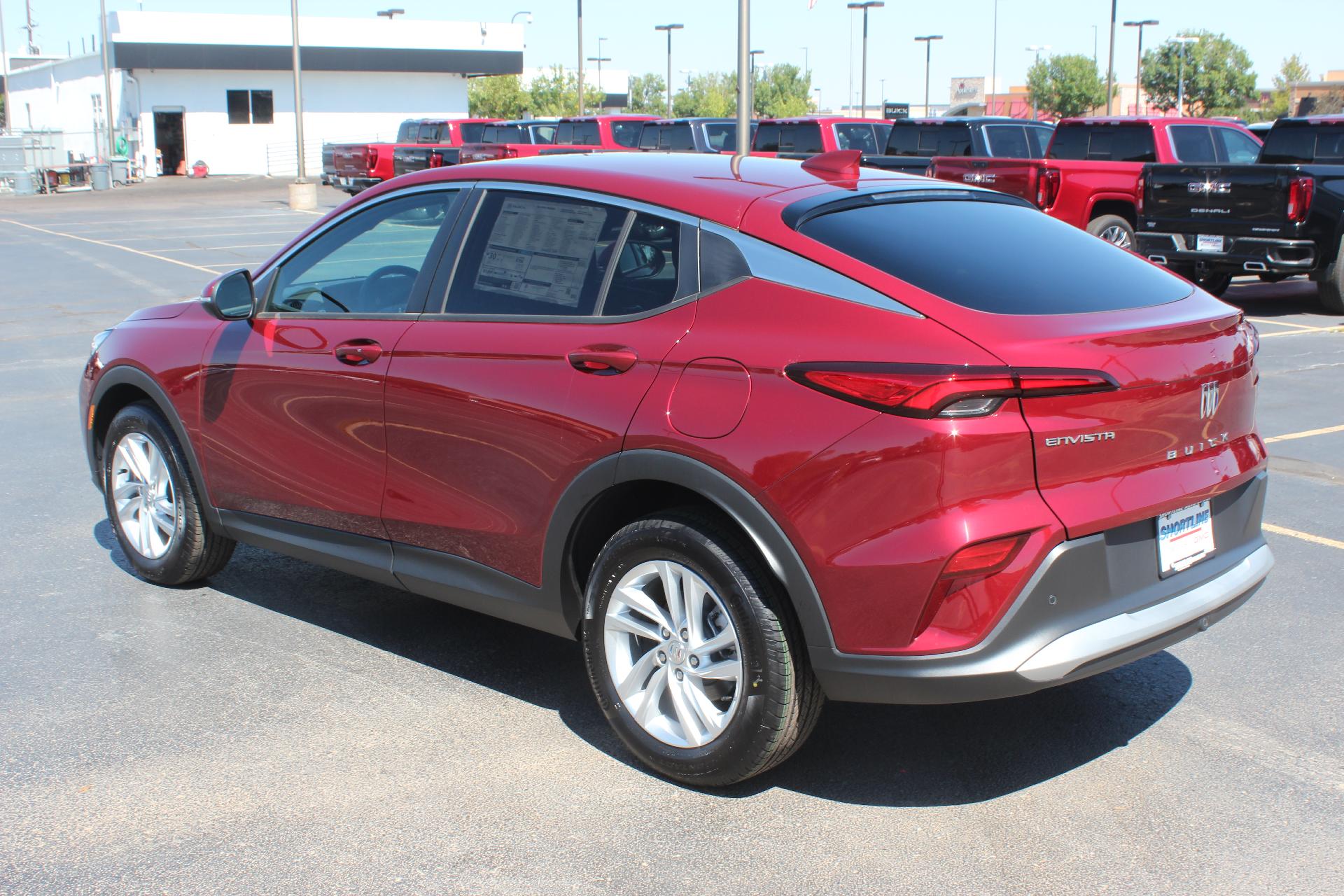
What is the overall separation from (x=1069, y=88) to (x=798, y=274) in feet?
296

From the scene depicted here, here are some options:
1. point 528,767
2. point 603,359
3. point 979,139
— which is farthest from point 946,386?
point 979,139

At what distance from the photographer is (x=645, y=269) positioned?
13.0ft

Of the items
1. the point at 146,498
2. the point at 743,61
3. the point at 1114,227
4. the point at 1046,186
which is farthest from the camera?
the point at 1046,186

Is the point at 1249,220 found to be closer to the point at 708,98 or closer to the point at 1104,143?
the point at 1104,143

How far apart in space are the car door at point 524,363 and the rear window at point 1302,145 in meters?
14.6

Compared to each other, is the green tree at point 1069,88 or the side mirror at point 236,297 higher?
the green tree at point 1069,88

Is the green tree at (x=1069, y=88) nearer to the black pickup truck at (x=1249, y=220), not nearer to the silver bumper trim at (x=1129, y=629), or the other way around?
the black pickup truck at (x=1249, y=220)

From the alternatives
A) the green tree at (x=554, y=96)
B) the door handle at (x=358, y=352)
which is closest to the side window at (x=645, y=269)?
the door handle at (x=358, y=352)

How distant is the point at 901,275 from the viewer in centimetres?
361

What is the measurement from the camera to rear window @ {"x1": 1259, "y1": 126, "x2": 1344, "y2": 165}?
1614 centimetres

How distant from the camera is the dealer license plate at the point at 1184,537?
364 cm

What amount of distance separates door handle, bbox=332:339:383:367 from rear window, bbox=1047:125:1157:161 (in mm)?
14551

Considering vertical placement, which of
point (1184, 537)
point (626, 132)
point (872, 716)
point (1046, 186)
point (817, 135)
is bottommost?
point (872, 716)

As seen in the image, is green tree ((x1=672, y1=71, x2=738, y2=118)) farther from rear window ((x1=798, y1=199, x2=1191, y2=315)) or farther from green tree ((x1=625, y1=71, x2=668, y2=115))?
rear window ((x1=798, y1=199, x2=1191, y2=315))
